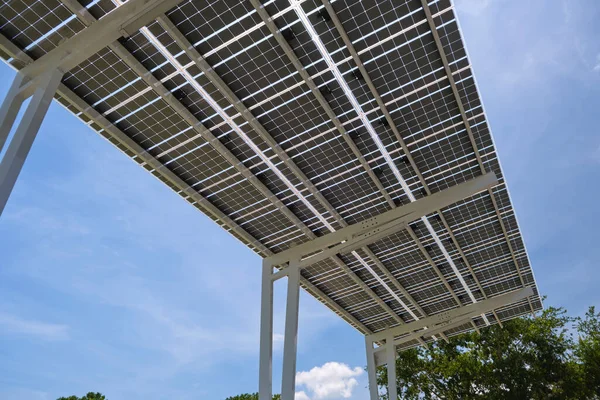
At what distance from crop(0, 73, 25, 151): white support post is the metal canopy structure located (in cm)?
5

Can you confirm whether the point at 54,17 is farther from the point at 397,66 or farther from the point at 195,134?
the point at 397,66

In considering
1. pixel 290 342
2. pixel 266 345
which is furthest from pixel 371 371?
pixel 266 345

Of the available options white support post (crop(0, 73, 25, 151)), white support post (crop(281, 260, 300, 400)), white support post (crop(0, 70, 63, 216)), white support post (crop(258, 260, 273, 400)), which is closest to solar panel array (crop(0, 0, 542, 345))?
white support post (crop(0, 73, 25, 151))

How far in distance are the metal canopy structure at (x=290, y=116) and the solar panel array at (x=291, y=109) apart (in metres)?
0.06

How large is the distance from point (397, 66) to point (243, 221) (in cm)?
1107

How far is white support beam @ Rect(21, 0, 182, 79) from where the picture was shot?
14.0 metres

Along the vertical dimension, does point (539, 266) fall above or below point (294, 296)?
above

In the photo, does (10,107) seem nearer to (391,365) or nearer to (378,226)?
(378,226)

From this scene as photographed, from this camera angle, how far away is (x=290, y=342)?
22.9 m

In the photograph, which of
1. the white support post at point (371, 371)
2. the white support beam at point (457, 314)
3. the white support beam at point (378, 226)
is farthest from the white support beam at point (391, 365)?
the white support beam at point (378, 226)

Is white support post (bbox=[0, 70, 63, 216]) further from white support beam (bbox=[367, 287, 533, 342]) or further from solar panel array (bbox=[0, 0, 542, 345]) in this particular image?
white support beam (bbox=[367, 287, 533, 342])

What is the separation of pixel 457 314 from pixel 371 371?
758cm

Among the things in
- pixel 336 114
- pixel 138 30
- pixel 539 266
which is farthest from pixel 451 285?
pixel 138 30

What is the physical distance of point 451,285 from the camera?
3322cm
